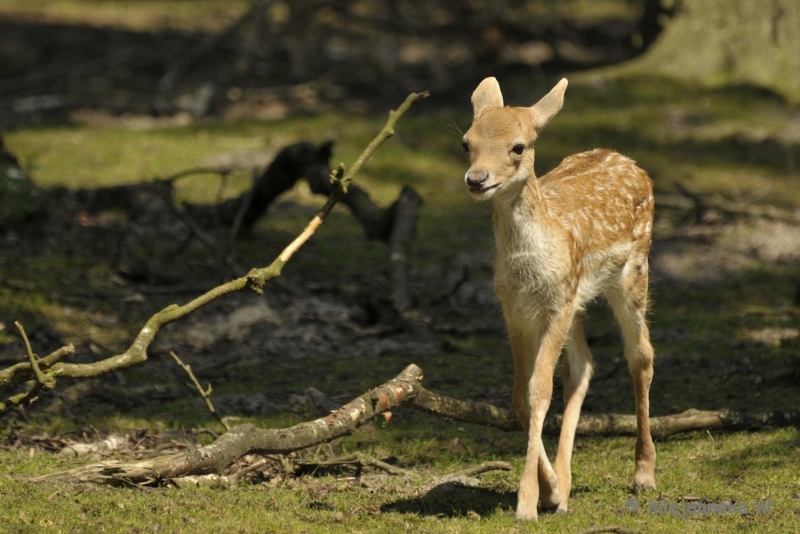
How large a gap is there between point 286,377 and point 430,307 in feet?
7.12

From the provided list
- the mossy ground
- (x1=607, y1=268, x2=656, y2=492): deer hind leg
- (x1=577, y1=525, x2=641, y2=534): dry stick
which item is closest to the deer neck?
the mossy ground

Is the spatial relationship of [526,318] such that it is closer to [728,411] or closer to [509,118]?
[509,118]

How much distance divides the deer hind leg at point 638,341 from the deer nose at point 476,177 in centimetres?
159

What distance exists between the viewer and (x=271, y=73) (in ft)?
69.1

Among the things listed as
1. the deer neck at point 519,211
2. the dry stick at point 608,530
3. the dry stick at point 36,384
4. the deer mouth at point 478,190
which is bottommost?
the dry stick at point 608,530

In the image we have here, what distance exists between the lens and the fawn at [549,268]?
5.75 m

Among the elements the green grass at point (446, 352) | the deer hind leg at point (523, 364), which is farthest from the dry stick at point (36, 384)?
the deer hind leg at point (523, 364)

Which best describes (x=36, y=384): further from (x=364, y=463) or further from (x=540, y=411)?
(x=540, y=411)

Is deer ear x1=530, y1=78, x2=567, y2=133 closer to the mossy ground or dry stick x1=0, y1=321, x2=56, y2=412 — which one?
the mossy ground

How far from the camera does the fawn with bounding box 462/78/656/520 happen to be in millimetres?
5754

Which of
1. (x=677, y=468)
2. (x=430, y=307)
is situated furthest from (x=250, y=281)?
(x=430, y=307)

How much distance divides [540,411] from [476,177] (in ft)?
4.21

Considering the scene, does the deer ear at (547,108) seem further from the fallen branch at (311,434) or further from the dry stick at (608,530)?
the dry stick at (608,530)

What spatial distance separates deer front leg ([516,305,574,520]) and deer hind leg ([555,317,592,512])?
1.30ft
